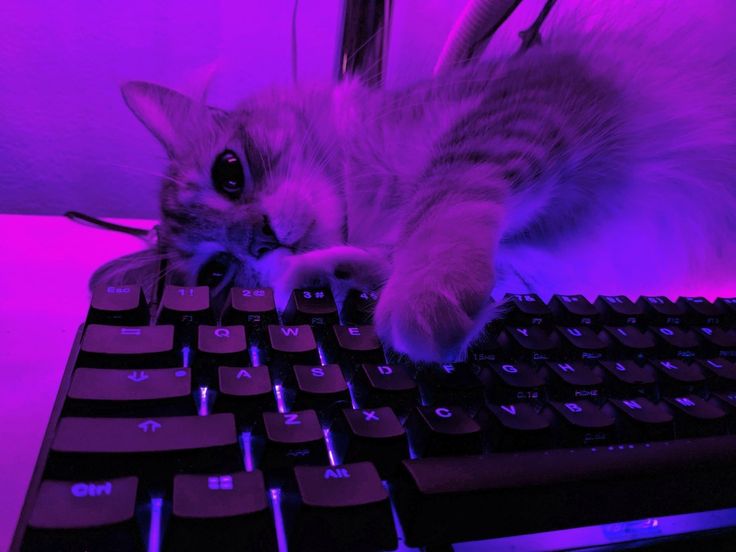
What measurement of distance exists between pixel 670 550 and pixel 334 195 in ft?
2.44

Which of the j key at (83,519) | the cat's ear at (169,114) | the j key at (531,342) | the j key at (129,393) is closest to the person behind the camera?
the j key at (83,519)

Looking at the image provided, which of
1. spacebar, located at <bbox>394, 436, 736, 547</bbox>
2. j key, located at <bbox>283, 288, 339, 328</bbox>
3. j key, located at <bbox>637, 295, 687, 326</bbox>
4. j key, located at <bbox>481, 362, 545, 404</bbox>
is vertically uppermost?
j key, located at <bbox>283, 288, 339, 328</bbox>

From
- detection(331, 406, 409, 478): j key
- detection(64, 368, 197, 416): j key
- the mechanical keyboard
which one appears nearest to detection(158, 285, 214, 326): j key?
the mechanical keyboard

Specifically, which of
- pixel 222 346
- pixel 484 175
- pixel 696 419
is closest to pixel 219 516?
pixel 222 346

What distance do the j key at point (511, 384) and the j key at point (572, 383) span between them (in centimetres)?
2

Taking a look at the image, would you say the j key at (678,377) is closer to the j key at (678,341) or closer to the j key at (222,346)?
the j key at (678,341)

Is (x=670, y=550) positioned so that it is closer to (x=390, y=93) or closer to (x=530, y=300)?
(x=530, y=300)

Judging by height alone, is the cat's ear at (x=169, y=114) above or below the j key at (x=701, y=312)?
above

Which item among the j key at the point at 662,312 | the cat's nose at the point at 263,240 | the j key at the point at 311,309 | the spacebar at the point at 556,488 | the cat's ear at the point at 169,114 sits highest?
the cat's ear at the point at 169,114

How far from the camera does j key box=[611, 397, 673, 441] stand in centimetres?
55

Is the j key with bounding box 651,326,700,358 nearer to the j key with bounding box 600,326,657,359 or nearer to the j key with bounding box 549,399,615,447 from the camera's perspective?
the j key with bounding box 600,326,657,359

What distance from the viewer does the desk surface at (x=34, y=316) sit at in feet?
1.55

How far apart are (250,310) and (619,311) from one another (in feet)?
1.73

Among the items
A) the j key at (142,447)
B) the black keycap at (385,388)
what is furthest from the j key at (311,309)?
the j key at (142,447)
